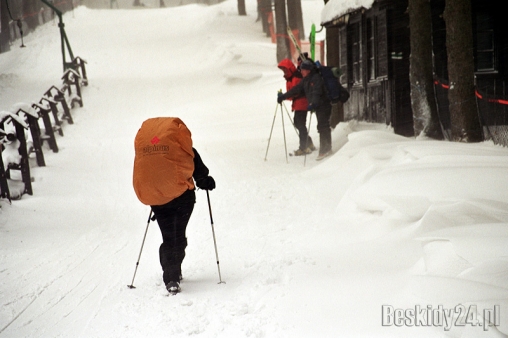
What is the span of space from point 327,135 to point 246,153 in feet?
7.79

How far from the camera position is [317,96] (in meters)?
11.4

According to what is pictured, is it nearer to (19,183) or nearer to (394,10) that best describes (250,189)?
(19,183)

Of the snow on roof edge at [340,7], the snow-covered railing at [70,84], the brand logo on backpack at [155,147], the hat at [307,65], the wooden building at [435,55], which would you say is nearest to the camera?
the brand logo on backpack at [155,147]

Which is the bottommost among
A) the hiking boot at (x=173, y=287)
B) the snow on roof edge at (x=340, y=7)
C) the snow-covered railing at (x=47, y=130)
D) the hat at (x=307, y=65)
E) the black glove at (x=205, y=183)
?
the hiking boot at (x=173, y=287)

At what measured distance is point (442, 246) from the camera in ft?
15.2

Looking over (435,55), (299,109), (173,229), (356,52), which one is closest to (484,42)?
(435,55)

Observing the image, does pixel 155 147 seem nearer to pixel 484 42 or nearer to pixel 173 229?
pixel 173 229

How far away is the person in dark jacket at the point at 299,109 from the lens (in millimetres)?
12266

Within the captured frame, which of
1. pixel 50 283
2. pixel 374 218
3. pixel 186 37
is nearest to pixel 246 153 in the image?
pixel 374 218

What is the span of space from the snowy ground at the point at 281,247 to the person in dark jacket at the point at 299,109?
601mm

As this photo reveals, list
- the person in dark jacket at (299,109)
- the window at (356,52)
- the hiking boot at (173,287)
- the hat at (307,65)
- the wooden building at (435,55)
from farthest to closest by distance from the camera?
the window at (356,52)
the wooden building at (435,55)
the person in dark jacket at (299,109)
the hat at (307,65)
the hiking boot at (173,287)

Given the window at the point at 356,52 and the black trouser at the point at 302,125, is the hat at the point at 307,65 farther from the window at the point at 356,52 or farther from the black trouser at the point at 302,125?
the window at the point at 356,52

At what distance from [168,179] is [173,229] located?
58 centimetres

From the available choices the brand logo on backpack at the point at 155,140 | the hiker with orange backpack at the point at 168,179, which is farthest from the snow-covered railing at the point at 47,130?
the brand logo on backpack at the point at 155,140
